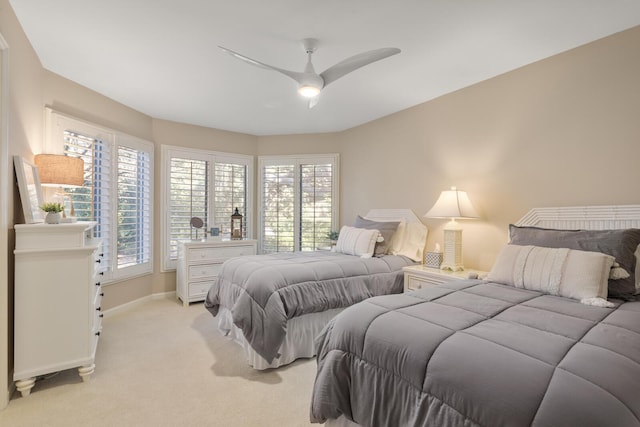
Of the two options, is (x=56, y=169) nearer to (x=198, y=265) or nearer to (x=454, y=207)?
(x=198, y=265)

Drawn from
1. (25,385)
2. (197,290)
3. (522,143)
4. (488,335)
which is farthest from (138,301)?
(522,143)

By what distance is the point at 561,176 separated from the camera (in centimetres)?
268

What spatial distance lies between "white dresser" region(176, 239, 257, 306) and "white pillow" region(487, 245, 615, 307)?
3.42 meters

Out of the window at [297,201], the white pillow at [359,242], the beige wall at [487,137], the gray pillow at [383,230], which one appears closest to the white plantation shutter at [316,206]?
the window at [297,201]

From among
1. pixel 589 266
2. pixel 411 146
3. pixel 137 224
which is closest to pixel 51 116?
pixel 137 224

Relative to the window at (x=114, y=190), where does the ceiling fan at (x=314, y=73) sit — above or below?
above

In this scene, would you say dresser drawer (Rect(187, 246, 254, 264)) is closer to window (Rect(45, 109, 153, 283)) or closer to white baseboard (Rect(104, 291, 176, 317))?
window (Rect(45, 109, 153, 283))

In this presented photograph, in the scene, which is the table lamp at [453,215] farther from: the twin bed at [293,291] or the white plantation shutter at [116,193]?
the white plantation shutter at [116,193]

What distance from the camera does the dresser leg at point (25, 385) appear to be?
6.97ft

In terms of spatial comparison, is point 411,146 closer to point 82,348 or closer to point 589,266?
point 589,266

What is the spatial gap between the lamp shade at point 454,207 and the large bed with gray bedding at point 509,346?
735mm

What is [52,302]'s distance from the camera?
2.21 metres

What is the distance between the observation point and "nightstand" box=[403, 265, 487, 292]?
9.71 ft

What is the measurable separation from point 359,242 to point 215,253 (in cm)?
208
